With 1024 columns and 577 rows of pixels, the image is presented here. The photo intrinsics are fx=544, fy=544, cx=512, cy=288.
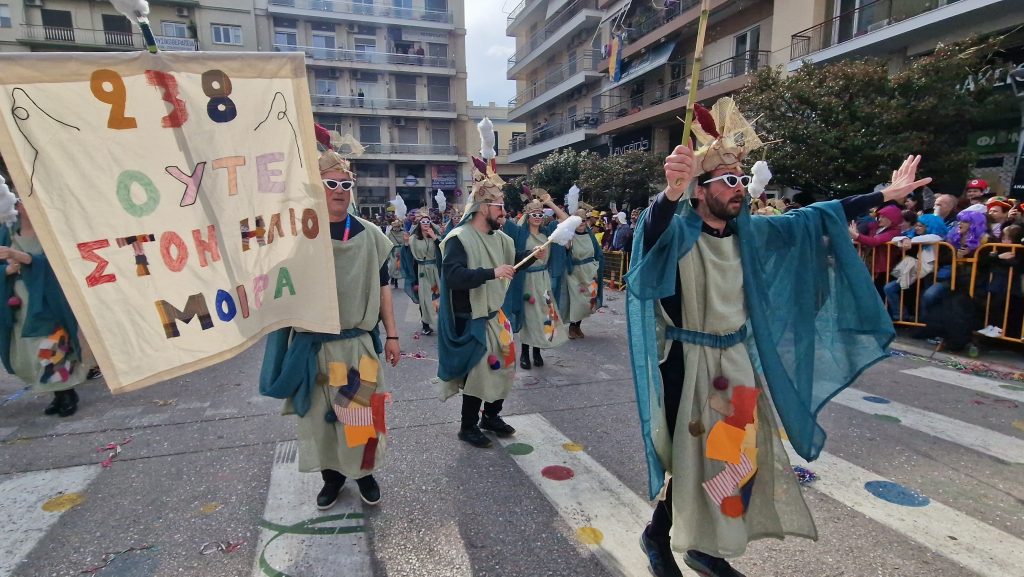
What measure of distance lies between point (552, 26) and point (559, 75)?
3574 mm

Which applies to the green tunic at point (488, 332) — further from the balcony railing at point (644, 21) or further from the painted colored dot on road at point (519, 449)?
the balcony railing at point (644, 21)

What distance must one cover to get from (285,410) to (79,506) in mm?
1397

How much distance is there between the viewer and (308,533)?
2998 mm

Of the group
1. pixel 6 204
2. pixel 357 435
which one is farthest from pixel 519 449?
pixel 6 204

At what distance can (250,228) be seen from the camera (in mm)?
2486

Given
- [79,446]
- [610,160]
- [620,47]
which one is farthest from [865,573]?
[620,47]

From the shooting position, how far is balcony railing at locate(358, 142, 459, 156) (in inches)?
1613

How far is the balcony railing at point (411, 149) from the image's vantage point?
134 ft

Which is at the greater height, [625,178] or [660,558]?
[625,178]

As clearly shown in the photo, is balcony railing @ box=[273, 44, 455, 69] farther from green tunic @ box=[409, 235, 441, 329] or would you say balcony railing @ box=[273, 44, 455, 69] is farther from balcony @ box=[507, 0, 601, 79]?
green tunic @ box=[409, 235, 441, 329]

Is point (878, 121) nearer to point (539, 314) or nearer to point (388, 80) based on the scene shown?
point (539, 314)

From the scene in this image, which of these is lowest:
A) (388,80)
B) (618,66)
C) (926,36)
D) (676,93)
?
(926,36)

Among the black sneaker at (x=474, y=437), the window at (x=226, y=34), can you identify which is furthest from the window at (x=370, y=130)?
the black sneaker at (x=474, y=437)

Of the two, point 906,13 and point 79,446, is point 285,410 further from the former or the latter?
point 906,13
